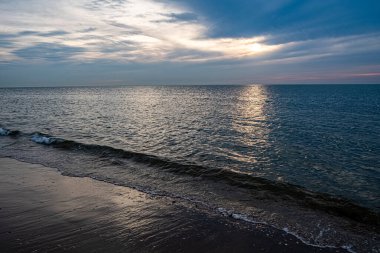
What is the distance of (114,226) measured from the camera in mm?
8992

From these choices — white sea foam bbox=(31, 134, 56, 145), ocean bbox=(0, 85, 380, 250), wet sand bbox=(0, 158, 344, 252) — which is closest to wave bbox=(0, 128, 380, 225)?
ocean bbox=(0, 85, 380, 250)

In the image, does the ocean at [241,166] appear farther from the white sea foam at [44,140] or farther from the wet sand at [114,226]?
the wet sand at [114,226]

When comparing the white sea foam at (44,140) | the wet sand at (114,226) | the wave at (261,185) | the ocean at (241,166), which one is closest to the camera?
the wet sand at (114,226)

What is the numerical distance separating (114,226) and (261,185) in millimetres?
7710

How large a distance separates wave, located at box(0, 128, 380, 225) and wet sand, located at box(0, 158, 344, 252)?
11.7 feet

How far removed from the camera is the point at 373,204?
11797 millimetres

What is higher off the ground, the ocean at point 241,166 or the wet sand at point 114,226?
the wet sand at point 114,226

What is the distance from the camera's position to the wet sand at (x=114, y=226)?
25.9 ft

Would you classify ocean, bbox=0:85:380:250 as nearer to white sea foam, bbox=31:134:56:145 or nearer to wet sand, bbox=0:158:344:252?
white sea foam, bbox=31:134:56:145

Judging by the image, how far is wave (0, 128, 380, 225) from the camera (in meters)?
11.1

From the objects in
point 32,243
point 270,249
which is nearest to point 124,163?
point 32,243

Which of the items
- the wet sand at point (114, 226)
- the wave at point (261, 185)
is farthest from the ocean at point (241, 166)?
the wet sand at point (114, 226)

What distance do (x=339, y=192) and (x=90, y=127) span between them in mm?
28896

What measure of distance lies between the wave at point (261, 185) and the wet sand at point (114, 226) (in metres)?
3.57
